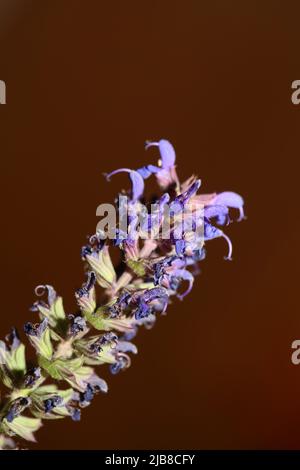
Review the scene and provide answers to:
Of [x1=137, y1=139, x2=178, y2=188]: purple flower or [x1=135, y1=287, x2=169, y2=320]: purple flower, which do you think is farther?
[x1=137, y1=139, x2=178, y2=188]: purple flower

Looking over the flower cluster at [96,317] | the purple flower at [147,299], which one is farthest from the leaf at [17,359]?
the purple flower at [147,299]

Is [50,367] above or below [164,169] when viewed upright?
below

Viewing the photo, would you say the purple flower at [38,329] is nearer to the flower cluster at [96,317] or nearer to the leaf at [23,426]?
the flower cluster at [96,317]

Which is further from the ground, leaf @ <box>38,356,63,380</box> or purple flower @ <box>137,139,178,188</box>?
purple flower @ <box>137,139,178,188</box>

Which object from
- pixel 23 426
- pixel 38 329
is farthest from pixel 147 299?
pixel 23 426

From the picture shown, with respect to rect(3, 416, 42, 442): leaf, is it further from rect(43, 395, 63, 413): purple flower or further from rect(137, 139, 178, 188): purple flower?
rect(137, 139, 178, 188): purple flower

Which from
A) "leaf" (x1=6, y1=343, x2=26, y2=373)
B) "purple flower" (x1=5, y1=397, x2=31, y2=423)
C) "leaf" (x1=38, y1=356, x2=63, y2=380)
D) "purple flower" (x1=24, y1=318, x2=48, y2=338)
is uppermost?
"purple flower" (x1=24, y1=318, x2=48, y2=338)

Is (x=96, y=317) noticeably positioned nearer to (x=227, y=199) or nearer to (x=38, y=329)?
(x=38, y=329)

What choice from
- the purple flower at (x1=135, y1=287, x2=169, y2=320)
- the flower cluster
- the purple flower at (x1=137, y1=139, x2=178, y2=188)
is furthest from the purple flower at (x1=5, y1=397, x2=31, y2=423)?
the purple flower at (x1=137, y1=139, x2=178, y2=188)
